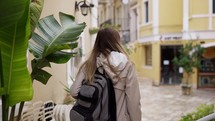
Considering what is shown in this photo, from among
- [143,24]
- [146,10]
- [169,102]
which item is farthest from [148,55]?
[169,102]

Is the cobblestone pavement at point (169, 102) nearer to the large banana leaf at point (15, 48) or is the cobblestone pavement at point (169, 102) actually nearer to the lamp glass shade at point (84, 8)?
the lamp glass shade at point (84, 8)

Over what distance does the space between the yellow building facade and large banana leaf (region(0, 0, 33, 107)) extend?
57.1 feet

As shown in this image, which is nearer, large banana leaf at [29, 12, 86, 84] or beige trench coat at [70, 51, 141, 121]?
large banana leaf at [29, 12, 86, 84]

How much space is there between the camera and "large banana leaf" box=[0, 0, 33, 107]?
209 centimetres

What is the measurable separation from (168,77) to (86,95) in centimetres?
1958

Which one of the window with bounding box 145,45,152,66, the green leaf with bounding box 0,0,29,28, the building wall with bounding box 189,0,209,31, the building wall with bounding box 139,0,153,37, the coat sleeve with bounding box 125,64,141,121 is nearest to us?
the green leaf with bounding box 0,0,29,28

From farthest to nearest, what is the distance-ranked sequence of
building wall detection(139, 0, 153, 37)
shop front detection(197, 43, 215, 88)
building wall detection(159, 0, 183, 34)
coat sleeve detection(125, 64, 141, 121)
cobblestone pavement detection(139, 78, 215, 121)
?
building wall detection(139, 0, 153, 37) < building wall detection(159, 0, 183, 34) < shop front detection(197, 43, 215, 88) < cobblestone pavement detection(139, 78, 215, 121) < coat sleeve detection(125, 64, 141, 121)

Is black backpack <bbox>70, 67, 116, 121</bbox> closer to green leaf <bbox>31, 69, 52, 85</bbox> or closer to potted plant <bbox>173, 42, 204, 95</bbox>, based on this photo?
green leaf <bbox>31, 69, 52, 85</bbox>

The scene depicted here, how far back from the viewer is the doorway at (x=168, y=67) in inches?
873

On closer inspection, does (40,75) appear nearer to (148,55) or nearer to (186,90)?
(186,90)

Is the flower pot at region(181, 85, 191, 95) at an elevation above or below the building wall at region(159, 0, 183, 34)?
below

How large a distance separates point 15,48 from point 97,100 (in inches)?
42.8

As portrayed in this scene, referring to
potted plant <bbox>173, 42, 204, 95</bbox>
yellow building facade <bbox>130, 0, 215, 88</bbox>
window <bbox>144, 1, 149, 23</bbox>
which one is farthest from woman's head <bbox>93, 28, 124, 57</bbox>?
window <bbox>144, 1, 149, 23</bbox>

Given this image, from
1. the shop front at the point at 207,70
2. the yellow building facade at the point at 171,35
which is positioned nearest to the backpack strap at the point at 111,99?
the yellow building facade at the point at 171,35
